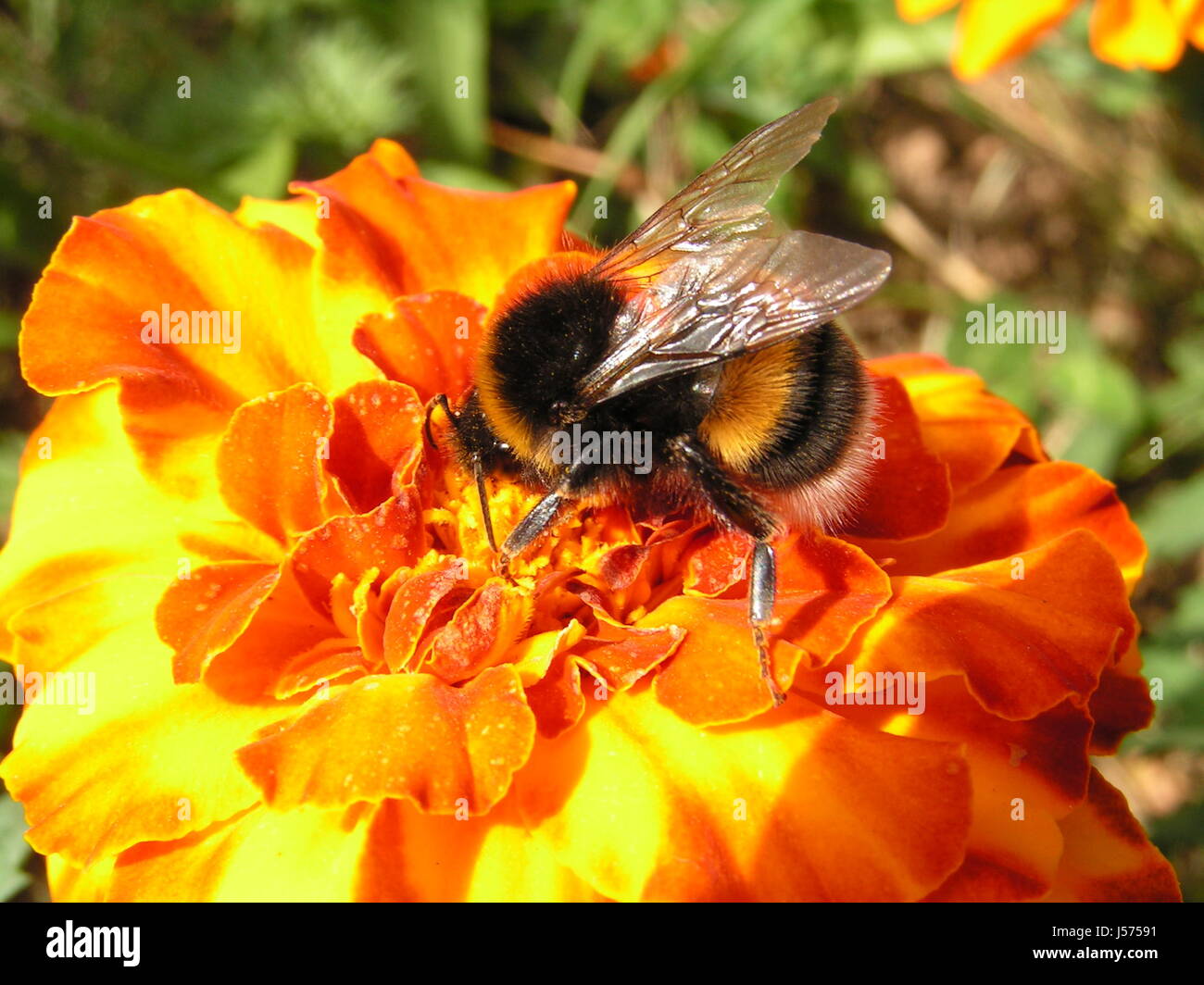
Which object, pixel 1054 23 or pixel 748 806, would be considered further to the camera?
pixel 1054 23

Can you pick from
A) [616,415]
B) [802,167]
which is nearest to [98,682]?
[616,415]

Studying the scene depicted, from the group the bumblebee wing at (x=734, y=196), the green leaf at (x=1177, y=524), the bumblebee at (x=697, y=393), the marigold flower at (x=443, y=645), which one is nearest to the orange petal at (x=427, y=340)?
the marigold flower at (x=443, y=645)

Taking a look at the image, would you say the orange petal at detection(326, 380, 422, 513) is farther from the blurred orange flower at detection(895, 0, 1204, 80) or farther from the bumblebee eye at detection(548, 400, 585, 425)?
the blurred orange flower at detection(895, 0, 1204, 80)

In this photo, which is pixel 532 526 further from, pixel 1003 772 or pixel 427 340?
pixel 1003 772

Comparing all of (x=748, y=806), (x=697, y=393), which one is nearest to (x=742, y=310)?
(x=697, y=393)
